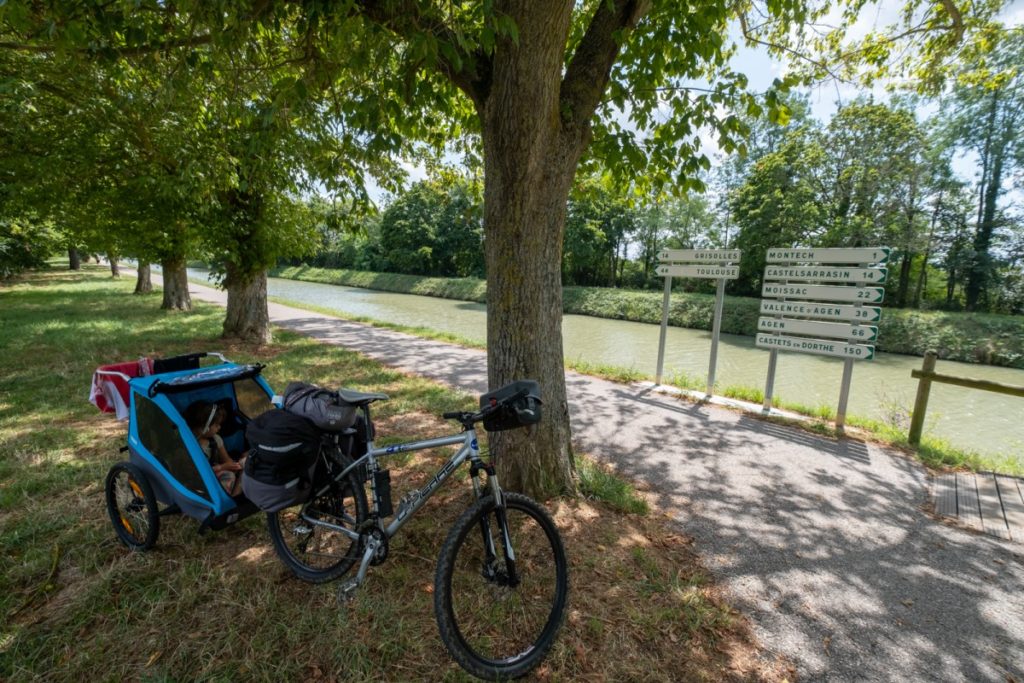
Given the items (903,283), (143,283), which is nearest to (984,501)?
(903,283)

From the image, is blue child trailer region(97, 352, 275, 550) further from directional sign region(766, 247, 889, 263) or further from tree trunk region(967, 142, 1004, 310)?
tree trunk region(967, 142, 1004, 310)

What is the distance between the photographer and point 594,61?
306 centimetres

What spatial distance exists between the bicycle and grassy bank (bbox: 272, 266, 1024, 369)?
679 inches

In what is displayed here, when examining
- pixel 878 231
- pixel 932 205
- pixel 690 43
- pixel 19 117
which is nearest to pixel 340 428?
pixel 690 43

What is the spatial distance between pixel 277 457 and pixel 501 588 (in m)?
1.26

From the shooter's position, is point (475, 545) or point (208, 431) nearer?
point (475, 545)

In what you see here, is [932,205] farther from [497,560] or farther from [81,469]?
[81,469]

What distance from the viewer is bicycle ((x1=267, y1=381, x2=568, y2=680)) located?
196 cm

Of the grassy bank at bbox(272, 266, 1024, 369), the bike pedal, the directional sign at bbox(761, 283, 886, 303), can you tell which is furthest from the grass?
the grassy bank at bbox(272, 266, 1024, 369)

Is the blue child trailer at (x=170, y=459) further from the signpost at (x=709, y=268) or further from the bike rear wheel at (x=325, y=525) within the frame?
the signpost at (x=709, y=268)

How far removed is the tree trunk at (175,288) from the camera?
14.1 metres

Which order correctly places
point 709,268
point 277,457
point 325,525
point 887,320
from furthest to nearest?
point 887,320 < point 709,268 < point 325,525 < point 277,457

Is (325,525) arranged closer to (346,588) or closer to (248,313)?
(346,588)

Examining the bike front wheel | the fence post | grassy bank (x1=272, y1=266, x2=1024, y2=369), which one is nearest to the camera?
the bike front wheel
